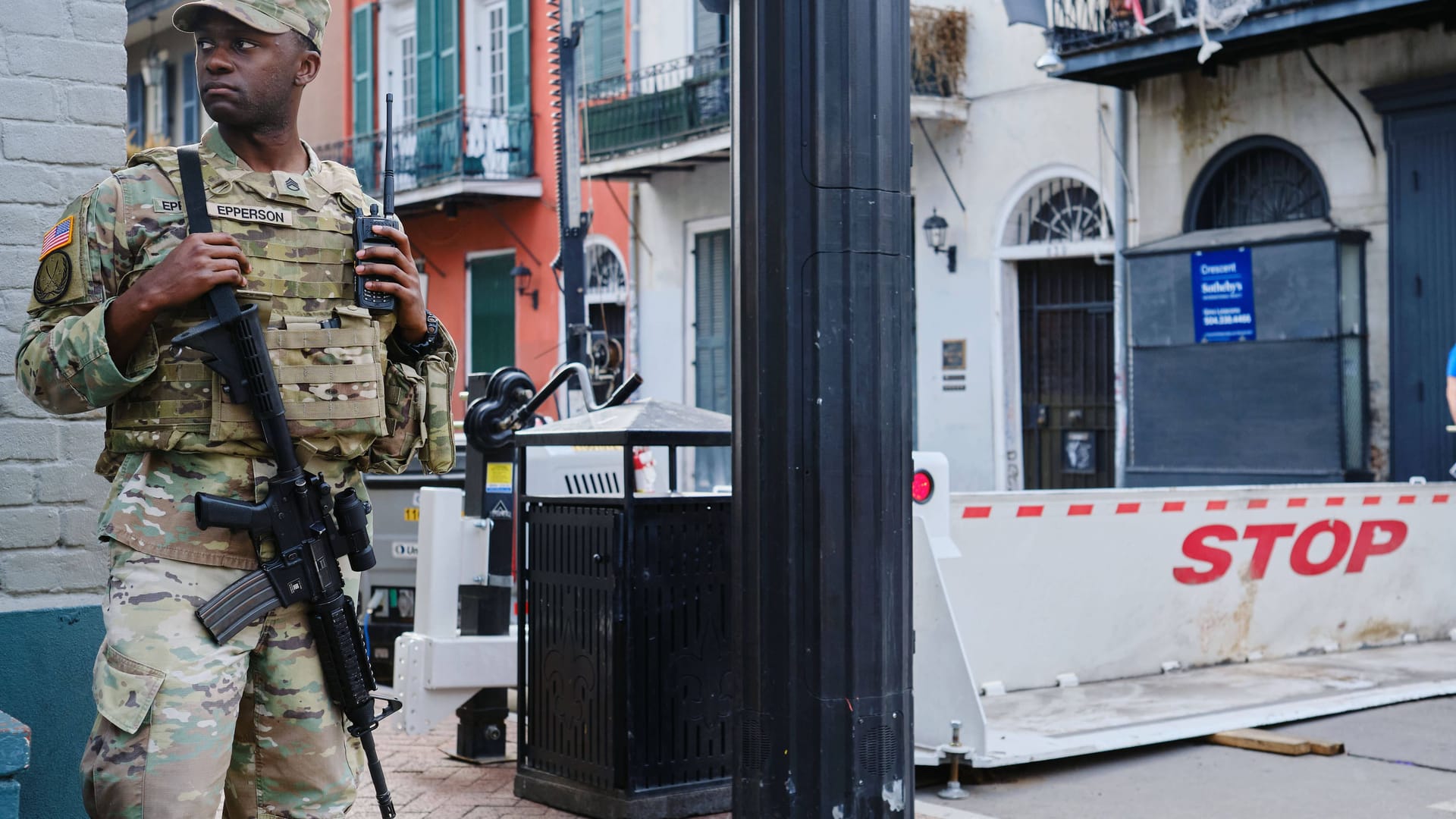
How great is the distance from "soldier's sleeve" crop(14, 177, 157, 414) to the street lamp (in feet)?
45.7

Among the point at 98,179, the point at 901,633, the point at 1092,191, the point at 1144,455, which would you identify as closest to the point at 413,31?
the point at 1092,191

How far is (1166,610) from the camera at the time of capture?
25.0 feet

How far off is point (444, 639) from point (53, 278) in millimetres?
3002

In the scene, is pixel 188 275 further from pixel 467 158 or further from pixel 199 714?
pixel 467 158

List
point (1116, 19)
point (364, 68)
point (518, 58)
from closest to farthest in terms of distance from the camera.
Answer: point (1116, 19), point (518, 58), point (364, 68)

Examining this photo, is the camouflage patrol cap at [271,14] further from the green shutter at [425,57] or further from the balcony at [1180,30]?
the green shutter at [425,57]

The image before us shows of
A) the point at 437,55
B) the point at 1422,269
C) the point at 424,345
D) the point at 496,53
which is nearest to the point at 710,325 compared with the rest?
the point at 496,53


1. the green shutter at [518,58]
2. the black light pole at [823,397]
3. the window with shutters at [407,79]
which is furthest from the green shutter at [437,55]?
the black light pole at [823,397]

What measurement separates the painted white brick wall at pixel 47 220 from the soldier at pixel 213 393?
0.92 metres

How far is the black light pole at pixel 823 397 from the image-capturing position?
121 inches

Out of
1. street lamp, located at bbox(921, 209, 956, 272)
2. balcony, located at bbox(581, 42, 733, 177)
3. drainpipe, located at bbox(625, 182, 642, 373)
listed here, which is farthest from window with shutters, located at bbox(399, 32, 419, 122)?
street lamp, located at bbox(921, 209, 956, 272)

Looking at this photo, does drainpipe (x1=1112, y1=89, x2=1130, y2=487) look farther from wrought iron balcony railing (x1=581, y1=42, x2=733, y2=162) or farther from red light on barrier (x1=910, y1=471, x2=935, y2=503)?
red light on barrier (x1=910, y1=471, x2=935, y2=503)

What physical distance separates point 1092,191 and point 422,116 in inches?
456

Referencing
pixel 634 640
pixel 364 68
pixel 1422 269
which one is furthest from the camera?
pixel 364 68
